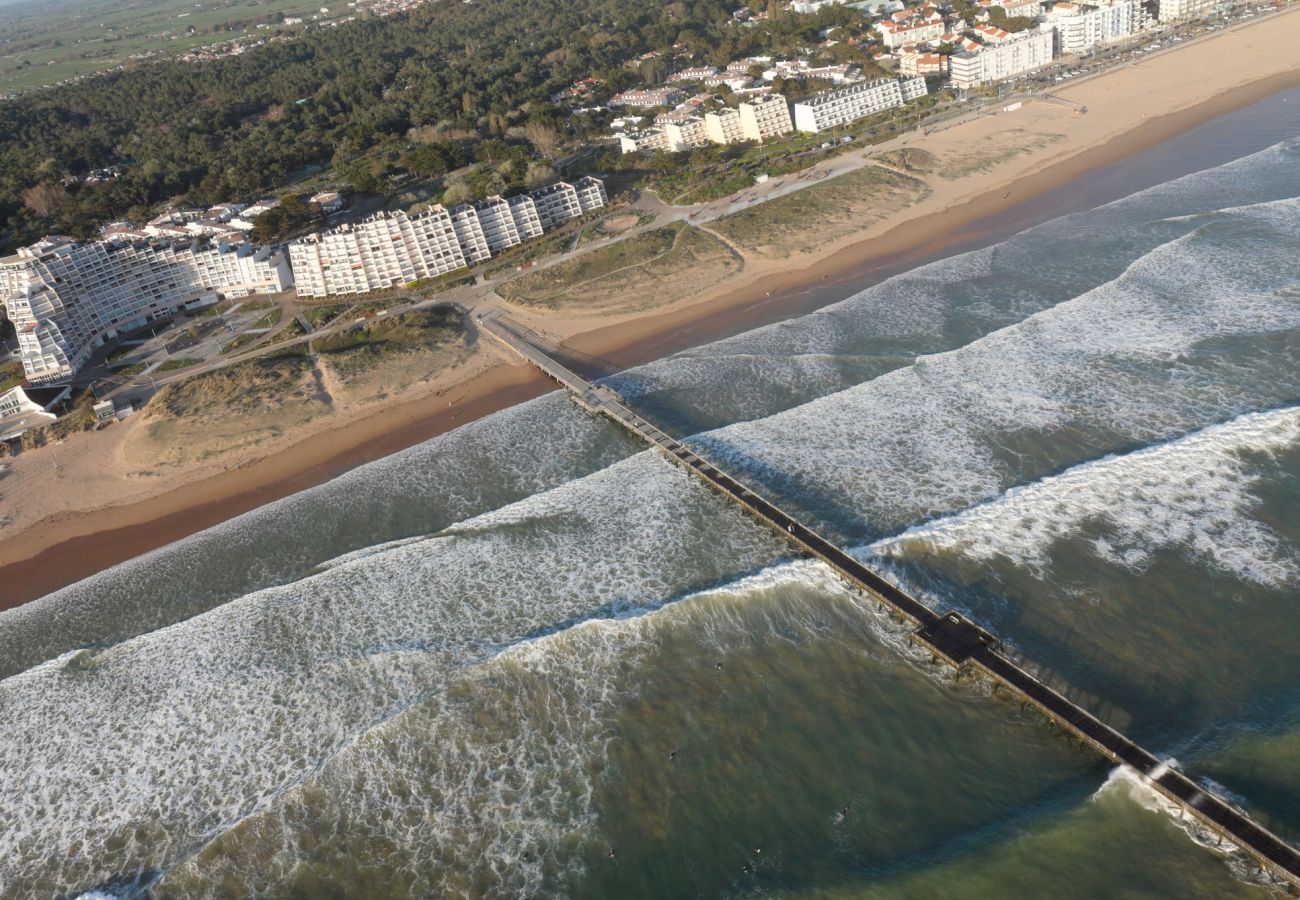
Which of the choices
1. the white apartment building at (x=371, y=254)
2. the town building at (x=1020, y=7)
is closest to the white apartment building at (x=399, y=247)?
the white apartment building at (x=371, y=254)

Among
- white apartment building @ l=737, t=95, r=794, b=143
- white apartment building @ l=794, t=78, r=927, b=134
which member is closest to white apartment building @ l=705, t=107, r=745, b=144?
white apartment building @ l=737, t=95, r=794, b=143

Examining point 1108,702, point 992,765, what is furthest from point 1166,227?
point 992,765

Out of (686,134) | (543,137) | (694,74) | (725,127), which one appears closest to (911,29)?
(694,74)

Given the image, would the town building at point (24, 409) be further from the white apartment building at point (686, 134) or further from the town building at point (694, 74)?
the town building at point (694, 74)

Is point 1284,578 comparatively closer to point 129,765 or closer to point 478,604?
point 478,604

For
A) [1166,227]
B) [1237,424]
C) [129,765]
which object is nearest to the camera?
[129,765]
